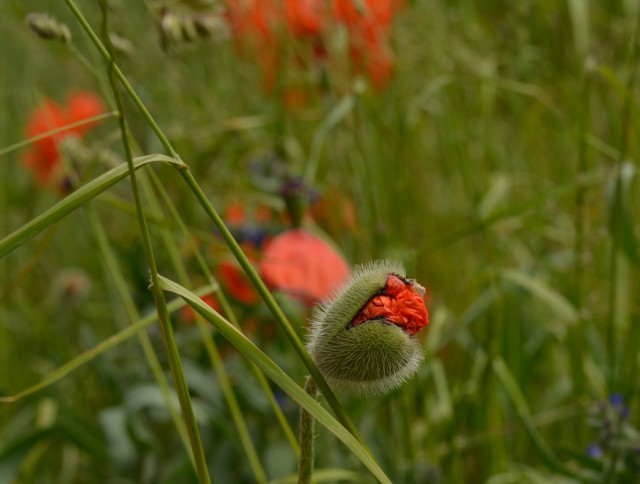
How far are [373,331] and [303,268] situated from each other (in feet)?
2.41

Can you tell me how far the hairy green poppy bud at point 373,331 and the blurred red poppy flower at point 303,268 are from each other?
698 millimetres

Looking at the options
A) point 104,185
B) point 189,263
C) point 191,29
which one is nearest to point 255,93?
point 189,263

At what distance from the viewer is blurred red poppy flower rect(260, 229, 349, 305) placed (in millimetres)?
1303

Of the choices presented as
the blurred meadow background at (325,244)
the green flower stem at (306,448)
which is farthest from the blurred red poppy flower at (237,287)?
the green flower stem at (306,448)

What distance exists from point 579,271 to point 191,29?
62 cm

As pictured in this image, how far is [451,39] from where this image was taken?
175cm

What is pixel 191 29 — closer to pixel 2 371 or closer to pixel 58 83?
pixel 2 371

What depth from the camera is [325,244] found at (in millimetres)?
1352

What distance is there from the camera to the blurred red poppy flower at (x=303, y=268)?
1303 millimetres

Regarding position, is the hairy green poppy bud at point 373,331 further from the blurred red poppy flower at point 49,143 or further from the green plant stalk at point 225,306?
the blurred red poppy flower at point 49,143

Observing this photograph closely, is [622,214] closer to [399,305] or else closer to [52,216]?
[399,305]

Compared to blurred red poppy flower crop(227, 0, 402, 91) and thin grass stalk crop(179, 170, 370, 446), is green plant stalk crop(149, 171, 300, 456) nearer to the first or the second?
thin grass stalk crop(179, 170, 370, 446)

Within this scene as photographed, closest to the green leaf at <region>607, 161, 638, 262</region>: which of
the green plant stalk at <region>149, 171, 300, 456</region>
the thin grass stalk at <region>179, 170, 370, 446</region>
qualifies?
the green plant stalk at <region>149, 171, 300, 456</region>

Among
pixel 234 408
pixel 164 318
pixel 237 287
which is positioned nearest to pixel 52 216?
pixel 164 318
